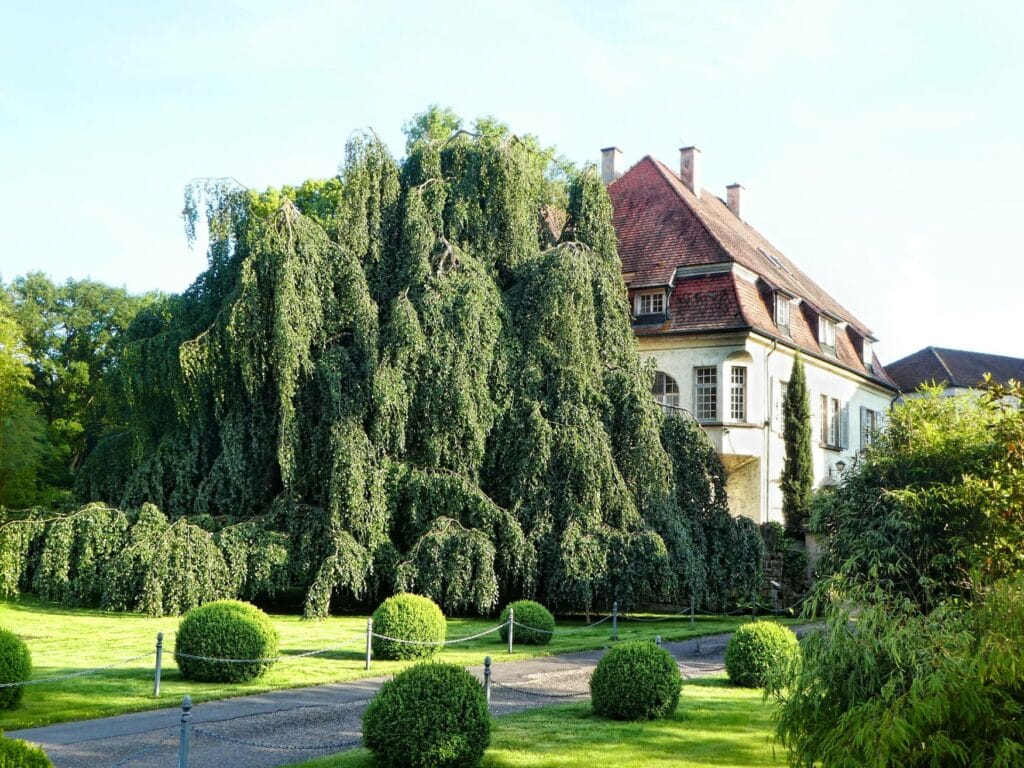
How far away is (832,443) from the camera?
3503 cm

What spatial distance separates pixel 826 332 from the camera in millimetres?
35219

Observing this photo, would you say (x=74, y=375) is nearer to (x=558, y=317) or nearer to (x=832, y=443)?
(x=558, y=317)

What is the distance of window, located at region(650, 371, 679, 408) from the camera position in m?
30.3

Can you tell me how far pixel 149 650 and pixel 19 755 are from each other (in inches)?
417

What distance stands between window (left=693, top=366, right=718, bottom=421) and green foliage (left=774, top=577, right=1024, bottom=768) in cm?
2154

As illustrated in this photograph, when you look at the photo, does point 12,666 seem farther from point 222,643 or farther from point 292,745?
point 292,745

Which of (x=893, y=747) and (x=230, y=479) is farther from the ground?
(x=230, y=479)

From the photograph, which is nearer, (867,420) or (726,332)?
(726,332)

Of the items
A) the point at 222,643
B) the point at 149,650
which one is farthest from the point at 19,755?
the point at 149,650

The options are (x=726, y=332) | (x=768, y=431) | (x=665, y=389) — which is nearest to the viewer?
(x=726, y=332)

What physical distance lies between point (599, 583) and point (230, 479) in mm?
8498

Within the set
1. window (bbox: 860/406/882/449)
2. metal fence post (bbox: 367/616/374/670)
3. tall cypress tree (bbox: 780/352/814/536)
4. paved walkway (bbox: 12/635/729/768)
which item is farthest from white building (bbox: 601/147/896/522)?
paved walkway (bbox: 12/635/729/768)

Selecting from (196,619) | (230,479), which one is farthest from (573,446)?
(196,619)

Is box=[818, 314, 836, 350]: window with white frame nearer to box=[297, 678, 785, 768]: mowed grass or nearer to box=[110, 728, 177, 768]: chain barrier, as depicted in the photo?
box=[297, 678, 785, 768]: mowed grass
